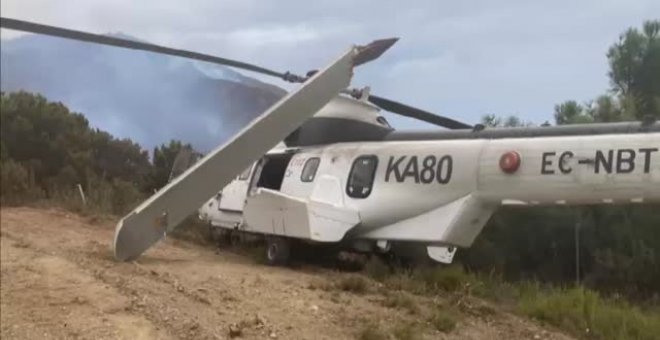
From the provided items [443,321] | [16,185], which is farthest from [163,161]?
[443,321]

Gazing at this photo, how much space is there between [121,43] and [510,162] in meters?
4.34

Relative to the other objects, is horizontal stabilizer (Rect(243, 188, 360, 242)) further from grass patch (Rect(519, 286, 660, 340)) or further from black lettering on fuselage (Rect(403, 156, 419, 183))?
grass patch (Rect(519, 286, 660, 340))

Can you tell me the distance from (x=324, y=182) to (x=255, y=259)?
151 cm

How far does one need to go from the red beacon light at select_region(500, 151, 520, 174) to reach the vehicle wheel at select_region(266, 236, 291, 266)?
3.02 m

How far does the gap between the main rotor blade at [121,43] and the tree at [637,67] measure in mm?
5644

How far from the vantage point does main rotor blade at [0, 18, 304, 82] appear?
5441 mm

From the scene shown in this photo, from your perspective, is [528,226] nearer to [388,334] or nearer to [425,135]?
[425,135]

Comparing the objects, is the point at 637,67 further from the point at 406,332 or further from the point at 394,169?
the point at 406,332

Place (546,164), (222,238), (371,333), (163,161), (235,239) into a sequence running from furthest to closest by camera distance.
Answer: (163,161) → (222,238) → (235,239) → (546,164) → (371,333)

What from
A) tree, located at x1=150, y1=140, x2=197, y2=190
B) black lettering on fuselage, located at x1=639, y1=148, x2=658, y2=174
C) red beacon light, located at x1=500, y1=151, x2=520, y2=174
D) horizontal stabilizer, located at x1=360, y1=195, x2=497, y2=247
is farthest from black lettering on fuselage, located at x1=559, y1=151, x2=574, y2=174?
tree, located at x1=150, y1=140, x2=197, y2=190

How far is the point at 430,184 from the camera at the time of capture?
10.7 meters

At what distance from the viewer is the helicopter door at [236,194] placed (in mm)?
12766

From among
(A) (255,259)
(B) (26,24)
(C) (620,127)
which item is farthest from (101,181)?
(B) (26,24)

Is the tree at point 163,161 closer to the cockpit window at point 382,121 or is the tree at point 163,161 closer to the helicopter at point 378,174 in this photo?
the helicopter at point 378,174
